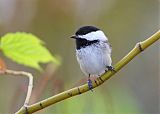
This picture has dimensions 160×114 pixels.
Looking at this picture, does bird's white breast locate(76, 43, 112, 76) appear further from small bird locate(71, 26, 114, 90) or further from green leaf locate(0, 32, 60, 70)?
green leaf locate(0, 32, 60, 70)

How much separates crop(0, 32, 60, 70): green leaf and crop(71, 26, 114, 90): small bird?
205 millimetres

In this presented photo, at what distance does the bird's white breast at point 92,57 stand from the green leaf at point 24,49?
219 mm

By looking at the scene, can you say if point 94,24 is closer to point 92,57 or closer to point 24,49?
point 92,57

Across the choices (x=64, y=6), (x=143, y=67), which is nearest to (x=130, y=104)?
(x=64, y=6)

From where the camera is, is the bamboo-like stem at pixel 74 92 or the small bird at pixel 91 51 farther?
the small bird at pixel 91 51

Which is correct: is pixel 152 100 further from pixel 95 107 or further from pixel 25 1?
pixel 95 107

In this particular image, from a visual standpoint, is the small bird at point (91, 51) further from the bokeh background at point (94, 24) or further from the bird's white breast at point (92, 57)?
the bokeh background at point (94, 24)

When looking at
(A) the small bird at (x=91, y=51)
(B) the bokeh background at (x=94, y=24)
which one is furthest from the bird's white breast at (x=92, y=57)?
(B) the bokeh background at (x=94, y=24)

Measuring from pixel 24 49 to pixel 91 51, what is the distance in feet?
1.00

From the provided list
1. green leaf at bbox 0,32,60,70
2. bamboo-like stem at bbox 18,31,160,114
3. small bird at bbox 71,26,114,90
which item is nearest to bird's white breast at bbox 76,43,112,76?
small bird at bbox 71,26,114,90

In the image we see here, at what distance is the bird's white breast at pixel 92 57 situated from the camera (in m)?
1.26

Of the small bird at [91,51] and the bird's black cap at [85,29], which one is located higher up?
the bird's black cap at [85,29]

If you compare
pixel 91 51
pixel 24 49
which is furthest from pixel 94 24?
pixel 24 49

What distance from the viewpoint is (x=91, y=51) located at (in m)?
1.28
